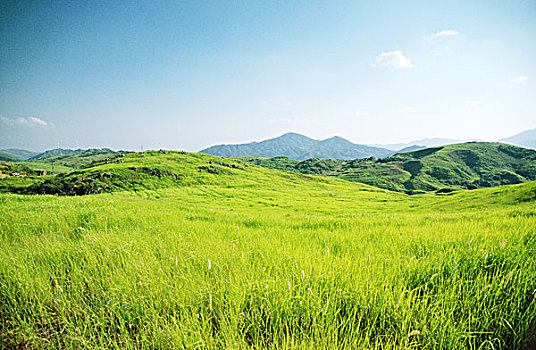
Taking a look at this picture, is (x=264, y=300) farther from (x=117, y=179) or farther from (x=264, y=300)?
(x=117, y=179)

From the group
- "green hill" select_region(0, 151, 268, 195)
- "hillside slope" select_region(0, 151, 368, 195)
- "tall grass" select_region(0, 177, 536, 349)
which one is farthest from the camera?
"hillside slope" select_region(0, 151, 368, 195)

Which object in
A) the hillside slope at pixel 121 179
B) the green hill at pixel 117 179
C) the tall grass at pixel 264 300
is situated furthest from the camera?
the hillside slope at pixel 121 179

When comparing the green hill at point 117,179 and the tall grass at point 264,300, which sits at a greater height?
the tall grass at point 264,300

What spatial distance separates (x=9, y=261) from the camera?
3277mm

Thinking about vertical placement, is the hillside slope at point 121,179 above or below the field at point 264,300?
below

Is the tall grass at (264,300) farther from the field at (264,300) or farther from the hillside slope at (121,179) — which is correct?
the hillside slope at (121,179)

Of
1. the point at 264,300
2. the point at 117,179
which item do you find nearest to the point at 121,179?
the point at 117,179

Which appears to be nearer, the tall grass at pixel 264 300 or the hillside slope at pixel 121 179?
the tall grass at pixel 264 300

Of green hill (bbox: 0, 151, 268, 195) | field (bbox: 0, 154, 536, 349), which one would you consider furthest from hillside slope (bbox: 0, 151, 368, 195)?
field (bbox: 0, 154, 536, 349)

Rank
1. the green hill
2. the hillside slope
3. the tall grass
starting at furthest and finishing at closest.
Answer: the hillside slope < the green hill < the tall grass

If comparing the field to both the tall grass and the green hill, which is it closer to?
the tall grass

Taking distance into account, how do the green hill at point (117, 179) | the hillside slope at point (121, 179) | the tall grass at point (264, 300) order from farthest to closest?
the hillside slope at point (121, 179) → the green hill at point (117, 179) → the tall grass at point (264, 300)

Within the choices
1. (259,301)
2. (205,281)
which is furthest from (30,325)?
(259,301)

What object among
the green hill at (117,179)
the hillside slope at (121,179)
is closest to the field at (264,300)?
the hillside slope at (121,179)
